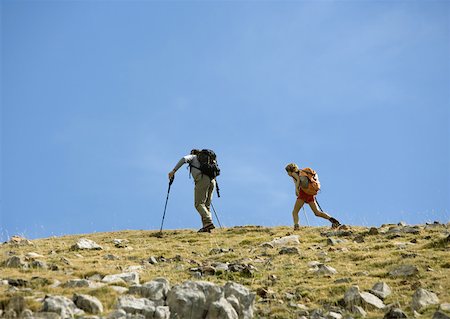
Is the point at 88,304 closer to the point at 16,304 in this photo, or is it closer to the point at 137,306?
the point at 137,306

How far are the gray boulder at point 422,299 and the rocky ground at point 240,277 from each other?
0.07 feet

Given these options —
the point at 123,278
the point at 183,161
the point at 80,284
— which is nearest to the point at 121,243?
the point at 183,161

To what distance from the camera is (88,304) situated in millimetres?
8273

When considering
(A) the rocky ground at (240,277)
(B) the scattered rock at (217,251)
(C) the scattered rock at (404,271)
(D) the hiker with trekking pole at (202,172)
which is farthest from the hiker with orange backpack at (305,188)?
(C) the scattered rock at (404,271)

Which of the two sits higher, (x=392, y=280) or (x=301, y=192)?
(x=301, y=192)

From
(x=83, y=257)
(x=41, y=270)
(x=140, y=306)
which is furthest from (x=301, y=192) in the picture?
(x=140, y=306)

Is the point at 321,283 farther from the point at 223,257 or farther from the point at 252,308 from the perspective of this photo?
the point at 223,257

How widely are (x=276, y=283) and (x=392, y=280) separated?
2411mm

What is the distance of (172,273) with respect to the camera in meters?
11.8

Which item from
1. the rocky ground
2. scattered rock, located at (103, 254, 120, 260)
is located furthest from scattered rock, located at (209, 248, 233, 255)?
scattered rock, located at (103, 254, 120, 260)

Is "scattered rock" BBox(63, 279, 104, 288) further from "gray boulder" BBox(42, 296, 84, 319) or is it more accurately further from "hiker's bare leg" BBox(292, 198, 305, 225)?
"hiker's bare leg" BBox(292, 198, 305, 225)

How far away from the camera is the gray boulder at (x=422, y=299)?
30.6ft

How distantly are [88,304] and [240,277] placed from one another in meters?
4.15

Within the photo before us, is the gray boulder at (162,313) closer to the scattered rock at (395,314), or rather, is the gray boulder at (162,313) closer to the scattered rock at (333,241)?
the scattered rock at (395,314)
